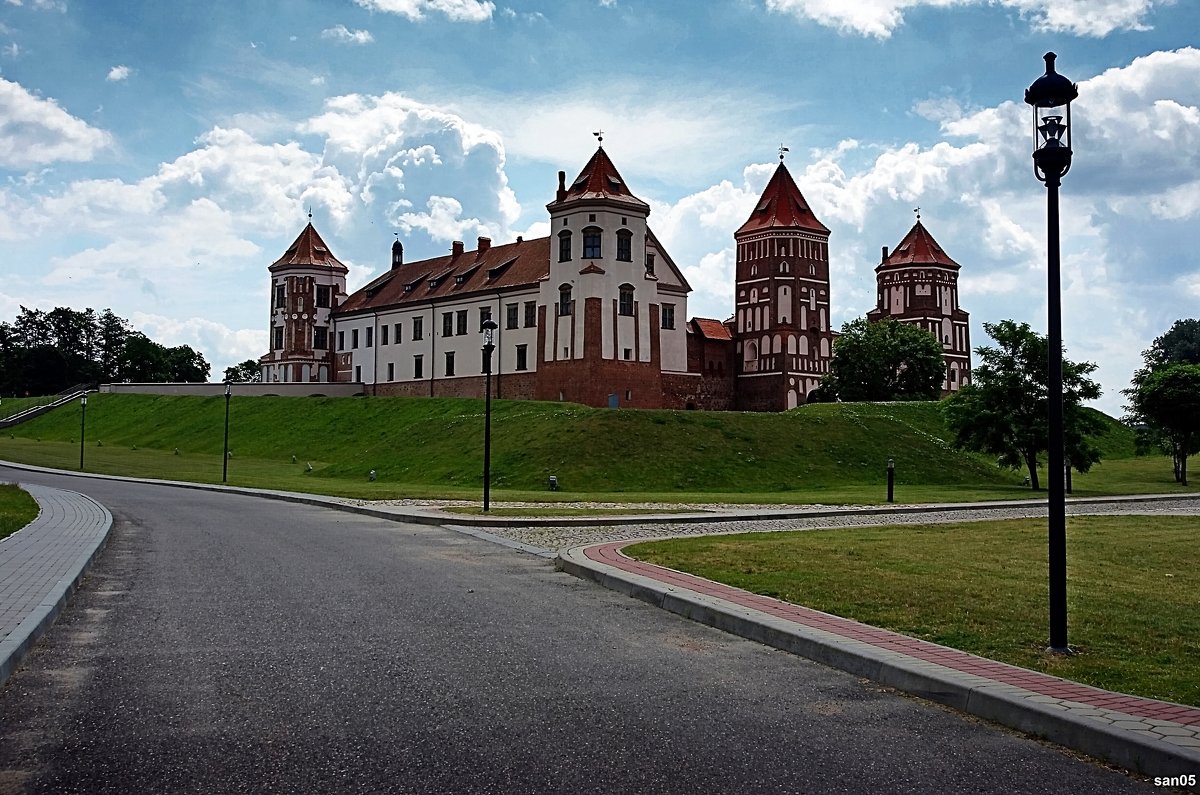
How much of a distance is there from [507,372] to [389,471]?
31.5m

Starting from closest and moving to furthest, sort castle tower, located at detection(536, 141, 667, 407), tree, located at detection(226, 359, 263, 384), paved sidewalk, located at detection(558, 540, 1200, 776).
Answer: paved sidewalk, located at detection(558, 540, 1200, 776), castle tower, located at detection(536, 141, 667, 407), tree, located at detection(226, 359, 263, 384)

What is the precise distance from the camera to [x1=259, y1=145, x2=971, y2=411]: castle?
71.2 meters

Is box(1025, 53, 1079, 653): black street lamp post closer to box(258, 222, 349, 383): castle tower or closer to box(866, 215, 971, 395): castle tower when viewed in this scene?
box(258, 222, 349, 383): castle tower

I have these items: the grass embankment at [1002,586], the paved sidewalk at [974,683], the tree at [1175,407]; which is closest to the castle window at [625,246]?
the tree at [1175,407]

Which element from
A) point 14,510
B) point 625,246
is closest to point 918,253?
point 625,246

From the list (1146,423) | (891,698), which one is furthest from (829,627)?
(1146,423)

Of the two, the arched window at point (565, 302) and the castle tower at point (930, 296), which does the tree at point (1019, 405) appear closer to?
the arched window at point (565, 302)

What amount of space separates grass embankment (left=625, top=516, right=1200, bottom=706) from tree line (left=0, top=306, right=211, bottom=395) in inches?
4865

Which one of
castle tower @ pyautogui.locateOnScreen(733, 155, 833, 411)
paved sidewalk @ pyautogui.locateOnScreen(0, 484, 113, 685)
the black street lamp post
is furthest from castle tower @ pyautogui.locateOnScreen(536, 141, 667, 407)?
the black street lamp post

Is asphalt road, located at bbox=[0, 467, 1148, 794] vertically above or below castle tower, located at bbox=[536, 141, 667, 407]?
below

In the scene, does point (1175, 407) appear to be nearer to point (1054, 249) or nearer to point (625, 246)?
point (625, 246)

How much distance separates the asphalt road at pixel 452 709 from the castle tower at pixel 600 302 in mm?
58235

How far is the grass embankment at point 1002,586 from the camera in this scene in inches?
328

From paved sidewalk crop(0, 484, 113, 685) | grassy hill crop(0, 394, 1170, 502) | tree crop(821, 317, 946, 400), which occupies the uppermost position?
tree crop(821, 317, 946, 400)
